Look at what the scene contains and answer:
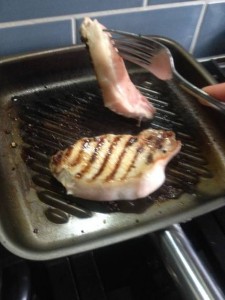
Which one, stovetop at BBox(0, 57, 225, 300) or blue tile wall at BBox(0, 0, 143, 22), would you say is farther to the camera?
blue tile wall at BBox(0, 0, 143, 22)

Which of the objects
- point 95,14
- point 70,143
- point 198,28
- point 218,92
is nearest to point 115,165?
point 70,143

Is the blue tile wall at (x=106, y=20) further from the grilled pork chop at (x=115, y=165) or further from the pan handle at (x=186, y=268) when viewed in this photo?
the pan handle at (x=186, y=268)

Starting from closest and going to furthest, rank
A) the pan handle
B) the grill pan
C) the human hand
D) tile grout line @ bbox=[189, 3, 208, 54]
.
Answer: the pan handle < the grill pan < the human hand < tile grout line @ bbox=[189, 3, 208, 54]

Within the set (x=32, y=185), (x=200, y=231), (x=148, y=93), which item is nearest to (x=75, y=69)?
(x=148, y=93)

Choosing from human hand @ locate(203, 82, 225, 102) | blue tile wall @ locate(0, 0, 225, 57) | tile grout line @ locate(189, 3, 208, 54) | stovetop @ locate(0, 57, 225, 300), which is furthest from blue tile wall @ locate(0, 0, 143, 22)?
stovetop @ locate(0, 57, 225, 300)

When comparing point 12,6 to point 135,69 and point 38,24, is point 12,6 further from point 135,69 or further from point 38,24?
point 135,69

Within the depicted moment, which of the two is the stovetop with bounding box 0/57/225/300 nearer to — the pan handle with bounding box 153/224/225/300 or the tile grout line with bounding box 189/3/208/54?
the pan handle with bounding box 153/224/225/300

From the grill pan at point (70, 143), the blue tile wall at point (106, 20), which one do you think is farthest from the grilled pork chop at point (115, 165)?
the blue tile wall at point (106, 20)
